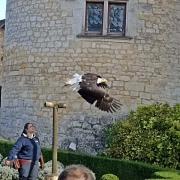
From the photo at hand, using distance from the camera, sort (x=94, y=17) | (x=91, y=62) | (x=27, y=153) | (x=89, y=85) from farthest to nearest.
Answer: (x=94, y=17) → (x=91, y=62) → (x=27, y=153) → (x=89, y=85)

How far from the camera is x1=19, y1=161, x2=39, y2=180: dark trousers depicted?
924cm

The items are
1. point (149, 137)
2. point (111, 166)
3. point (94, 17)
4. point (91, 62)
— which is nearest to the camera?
point (111, 166)

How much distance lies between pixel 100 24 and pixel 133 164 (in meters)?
4.47

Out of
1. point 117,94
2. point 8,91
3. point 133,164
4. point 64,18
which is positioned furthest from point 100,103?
point 8,91

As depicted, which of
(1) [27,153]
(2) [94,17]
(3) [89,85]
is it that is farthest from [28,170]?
(2) [94,17]

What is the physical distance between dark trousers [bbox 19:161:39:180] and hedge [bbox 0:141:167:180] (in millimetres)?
1896

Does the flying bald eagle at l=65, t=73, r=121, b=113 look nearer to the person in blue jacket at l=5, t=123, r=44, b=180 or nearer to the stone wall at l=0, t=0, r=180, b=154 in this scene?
the person in blue jacket at l=5, t=123, r=44, b=180

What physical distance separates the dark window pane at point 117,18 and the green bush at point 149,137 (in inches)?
83.2

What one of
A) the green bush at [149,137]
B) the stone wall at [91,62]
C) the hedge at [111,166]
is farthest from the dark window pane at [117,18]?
the hedge at [111,166]

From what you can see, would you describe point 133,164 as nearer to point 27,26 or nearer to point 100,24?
point 100,24

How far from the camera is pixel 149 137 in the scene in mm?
11812

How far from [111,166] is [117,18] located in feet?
13.8

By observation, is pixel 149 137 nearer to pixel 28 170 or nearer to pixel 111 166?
pixel 111 166

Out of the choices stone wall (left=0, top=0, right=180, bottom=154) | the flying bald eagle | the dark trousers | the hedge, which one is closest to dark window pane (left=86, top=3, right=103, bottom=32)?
stone wall (left=0, top=0, right=180, bottom=154)
